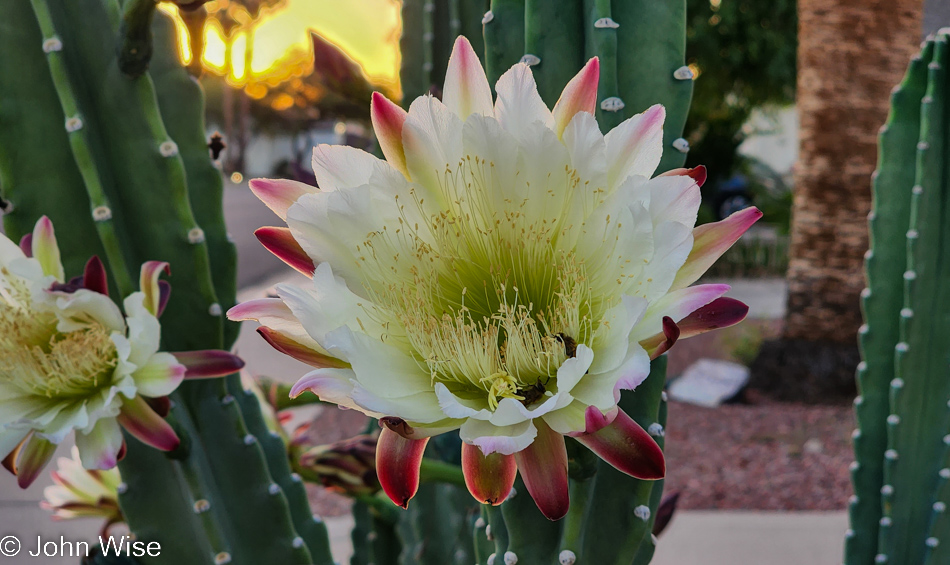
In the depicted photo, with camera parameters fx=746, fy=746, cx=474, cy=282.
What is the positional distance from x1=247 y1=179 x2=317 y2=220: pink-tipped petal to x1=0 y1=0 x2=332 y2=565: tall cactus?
33 centimetres

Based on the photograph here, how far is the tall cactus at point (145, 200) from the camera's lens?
0.76 metres

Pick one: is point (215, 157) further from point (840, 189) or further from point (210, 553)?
point (840, 189)

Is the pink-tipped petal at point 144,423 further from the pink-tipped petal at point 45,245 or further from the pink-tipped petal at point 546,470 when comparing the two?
the pink-tipped petal at point 546,470

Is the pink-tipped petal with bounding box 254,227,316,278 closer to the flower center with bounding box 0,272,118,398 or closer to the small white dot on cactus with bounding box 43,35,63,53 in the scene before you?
the flower center with bounding box 0,272,118,398

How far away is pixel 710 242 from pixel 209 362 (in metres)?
0.47

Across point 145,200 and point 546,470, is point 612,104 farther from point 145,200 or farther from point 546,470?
point 145,200

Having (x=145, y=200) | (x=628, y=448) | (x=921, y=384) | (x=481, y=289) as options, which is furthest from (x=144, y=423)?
(x=921, y=384)

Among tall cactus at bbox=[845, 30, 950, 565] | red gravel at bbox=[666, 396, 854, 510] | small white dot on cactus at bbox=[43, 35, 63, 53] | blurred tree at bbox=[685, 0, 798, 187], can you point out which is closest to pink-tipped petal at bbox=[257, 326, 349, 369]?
small white dot on cactus at bbox=[43, 35, 63, 53]

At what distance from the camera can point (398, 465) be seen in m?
0.43

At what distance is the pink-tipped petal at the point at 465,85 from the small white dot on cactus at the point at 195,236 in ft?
1.30

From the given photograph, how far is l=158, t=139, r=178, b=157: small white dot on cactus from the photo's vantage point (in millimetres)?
756

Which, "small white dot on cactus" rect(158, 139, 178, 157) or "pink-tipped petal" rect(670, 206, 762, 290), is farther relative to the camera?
"small white dot on cactus" rect(158, 139, 178, 157)

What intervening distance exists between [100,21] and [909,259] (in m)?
1.13

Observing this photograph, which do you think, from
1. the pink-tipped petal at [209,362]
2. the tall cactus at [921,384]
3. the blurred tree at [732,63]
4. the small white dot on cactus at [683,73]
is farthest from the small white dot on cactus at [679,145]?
the blurred tree at [732,63]
